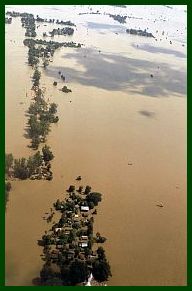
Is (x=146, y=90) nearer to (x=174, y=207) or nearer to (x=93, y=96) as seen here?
(x=93, y=96)

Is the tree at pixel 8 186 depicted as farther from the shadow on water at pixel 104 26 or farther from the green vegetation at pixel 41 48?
the shadow on water at pixel 104 26

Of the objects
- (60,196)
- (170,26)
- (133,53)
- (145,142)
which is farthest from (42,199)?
(170,26)

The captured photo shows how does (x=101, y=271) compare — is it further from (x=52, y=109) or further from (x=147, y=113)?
(x=147, y=113)

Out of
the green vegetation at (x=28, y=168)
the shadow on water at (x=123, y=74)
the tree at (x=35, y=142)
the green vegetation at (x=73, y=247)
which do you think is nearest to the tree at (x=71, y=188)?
the green vegetation at (x=73, y=247)

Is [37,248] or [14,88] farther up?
[14,88]

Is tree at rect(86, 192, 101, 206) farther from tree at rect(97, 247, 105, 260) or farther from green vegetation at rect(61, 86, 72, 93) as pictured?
green vegetation at rect(61, 86, 72, 93)
